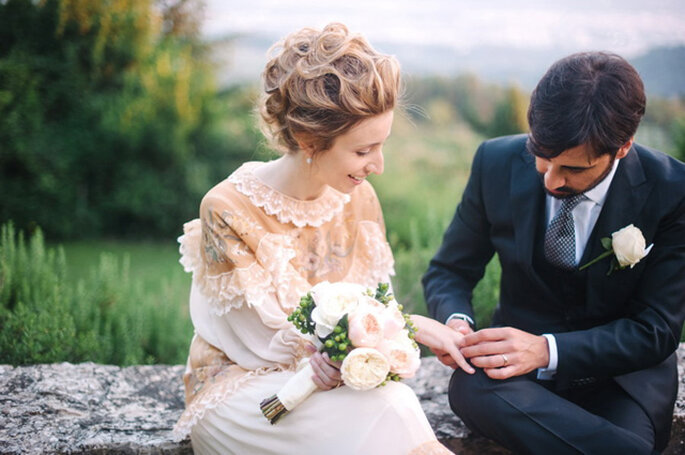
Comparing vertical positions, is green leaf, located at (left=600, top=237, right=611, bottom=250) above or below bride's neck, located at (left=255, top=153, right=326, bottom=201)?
below

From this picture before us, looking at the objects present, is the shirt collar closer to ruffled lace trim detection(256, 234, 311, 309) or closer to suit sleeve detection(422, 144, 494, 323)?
suit sleeve detection(422, 144, 494, 323)

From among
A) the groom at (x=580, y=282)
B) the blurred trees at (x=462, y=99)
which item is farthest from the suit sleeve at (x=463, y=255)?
the blurred trees at (x=462, y=99)

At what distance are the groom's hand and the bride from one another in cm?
11

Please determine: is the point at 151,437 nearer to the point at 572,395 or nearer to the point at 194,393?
the point at 194,393

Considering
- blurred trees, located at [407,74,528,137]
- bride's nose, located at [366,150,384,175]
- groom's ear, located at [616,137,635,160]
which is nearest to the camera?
groom's ear, located at [616,137,635,160]

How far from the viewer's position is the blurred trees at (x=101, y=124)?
5801mm

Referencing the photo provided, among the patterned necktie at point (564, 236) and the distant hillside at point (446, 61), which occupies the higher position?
the distant hillside at point (446, 61)

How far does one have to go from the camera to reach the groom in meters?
2.21

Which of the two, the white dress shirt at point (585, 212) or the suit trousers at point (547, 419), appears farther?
the white dress shirt at point (585, 212)

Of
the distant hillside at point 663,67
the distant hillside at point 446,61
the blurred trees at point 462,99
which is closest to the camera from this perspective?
the distant hillside at point 663,67

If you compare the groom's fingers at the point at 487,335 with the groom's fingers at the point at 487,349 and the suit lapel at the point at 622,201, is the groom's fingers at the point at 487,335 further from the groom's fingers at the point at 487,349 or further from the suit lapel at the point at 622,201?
the suit lapel at the point at 622,201

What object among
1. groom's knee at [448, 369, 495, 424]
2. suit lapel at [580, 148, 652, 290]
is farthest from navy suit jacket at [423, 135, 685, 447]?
groom's knee at [448, 369, 495, 424]

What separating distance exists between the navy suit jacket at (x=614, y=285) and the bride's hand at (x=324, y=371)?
741 millimetres

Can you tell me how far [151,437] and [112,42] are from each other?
4940mm
